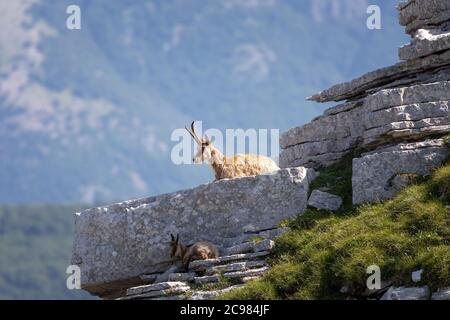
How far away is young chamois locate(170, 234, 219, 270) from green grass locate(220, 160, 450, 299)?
6.36 ft

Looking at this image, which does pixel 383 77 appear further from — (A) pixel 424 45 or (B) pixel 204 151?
(B) pixel 204 151

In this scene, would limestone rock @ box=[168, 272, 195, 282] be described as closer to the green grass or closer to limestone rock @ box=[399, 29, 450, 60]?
the green grass

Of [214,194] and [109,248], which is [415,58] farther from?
[109,248]

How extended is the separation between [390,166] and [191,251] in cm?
530

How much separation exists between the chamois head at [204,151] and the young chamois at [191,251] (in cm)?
327

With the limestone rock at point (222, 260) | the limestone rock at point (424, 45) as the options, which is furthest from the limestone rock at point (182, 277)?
the limestone rock at point (424, 45)

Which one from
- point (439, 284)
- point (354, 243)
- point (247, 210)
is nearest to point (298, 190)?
point (247, 210)

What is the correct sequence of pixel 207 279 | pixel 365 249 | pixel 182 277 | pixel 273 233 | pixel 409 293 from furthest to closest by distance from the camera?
1. pixel 273 233
2. pixel 182 277
3. pixel 207 279
4. pixel 365 249
5. pixel 409 293

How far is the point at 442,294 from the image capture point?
65.6ft

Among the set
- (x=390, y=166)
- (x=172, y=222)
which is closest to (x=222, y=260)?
(x=172, y=222)

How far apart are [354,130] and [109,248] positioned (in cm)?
716

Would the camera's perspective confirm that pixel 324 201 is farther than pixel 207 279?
Yes

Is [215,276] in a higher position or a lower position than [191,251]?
lower

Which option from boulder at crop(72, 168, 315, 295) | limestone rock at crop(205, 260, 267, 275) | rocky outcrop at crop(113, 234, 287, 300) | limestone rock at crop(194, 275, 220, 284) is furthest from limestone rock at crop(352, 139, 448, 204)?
limestone rock at crop(194, 275, 220, 284)
